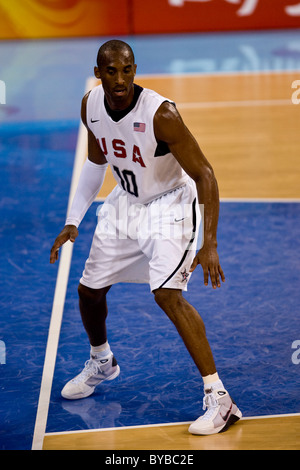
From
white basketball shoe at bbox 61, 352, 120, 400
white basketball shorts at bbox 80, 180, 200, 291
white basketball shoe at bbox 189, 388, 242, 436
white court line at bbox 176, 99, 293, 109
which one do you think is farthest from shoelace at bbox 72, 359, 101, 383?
white court line at bbox 176, 99, 293, 109

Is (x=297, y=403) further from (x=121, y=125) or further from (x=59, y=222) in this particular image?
(x=59, y=222)

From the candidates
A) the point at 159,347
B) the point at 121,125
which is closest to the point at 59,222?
the point at 159,347

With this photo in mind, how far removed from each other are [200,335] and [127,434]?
0.68 m

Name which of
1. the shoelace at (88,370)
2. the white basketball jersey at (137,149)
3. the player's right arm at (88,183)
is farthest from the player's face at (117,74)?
the shoelace at (88,370)

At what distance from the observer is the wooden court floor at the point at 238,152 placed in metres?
4.38

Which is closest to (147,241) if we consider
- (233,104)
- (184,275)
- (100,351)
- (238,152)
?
(184,275)

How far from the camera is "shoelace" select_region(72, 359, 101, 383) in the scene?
16.3ft

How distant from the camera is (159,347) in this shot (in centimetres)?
548

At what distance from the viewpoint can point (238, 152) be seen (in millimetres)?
9359

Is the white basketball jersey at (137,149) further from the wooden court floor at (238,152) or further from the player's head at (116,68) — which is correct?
the wooden court floor at (238,152)

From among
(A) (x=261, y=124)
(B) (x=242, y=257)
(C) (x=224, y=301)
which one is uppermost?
(A) (x=261, y=124)

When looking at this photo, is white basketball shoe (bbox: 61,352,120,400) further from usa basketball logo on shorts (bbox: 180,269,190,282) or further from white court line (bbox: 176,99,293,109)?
white court line (bbox: 176,99,293,109)

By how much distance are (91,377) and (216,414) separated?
3.00 ft

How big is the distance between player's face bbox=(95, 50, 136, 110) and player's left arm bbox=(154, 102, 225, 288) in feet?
0.75
